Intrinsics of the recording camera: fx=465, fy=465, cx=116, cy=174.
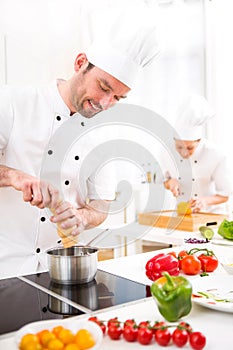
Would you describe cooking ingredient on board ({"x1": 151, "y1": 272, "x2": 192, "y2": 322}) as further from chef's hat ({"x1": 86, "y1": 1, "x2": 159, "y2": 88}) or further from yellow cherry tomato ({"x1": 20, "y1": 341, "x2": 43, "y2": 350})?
chef's hat ({"x1": 86, "y1": 1, "x2": 159, "y2": 88})

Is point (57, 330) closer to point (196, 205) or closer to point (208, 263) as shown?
point (208, 263)

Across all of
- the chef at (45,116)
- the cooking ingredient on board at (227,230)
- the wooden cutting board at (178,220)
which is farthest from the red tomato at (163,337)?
the wooden cutting board at (178,220)

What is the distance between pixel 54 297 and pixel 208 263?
1.76 ft

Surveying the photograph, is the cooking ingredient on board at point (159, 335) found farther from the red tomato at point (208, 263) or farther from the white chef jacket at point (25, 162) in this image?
the white chef jacket at point (25, 162)

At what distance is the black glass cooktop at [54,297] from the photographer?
104 centimetres

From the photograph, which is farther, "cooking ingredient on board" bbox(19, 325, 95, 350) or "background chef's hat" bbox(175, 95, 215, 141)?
"background chef's hat" bbox(175, 95, 215, 141)

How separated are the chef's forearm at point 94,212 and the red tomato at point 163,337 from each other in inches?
33.4

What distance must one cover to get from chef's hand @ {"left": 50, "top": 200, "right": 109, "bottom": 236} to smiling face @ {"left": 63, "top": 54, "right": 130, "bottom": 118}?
1.20 ft

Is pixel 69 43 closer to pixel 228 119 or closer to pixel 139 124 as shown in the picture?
pixel 139 124

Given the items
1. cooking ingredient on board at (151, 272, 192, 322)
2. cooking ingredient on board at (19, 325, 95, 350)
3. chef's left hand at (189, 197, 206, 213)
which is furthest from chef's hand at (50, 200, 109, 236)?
chef's left hand at (189, 197, 206, 213)

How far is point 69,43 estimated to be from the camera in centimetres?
354

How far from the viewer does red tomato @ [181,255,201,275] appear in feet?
4.64

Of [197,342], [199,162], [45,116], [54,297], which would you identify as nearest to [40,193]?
[54,297]

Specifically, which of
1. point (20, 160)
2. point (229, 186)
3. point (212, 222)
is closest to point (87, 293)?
point (20, 160)
